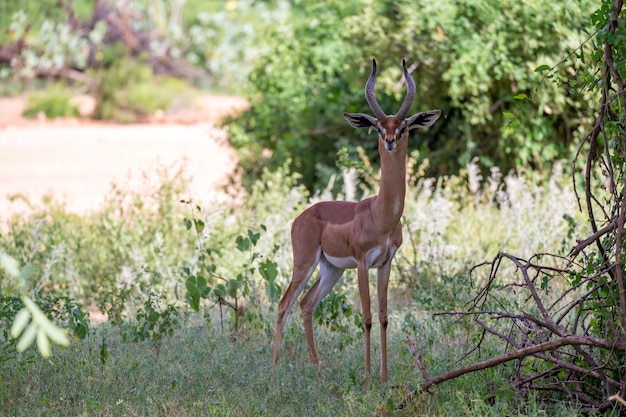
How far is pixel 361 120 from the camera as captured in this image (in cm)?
493

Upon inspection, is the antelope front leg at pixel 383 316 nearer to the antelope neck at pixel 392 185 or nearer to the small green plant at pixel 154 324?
the antelope neck at pixel 392 185

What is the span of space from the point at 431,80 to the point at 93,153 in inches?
340

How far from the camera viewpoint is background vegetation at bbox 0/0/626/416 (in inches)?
175

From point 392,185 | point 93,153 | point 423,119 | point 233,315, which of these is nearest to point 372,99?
point 423,119

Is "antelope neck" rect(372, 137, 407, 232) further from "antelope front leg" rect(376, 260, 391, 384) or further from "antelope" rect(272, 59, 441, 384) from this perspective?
"antelope front leg" rect(376, 260, 391, 384)

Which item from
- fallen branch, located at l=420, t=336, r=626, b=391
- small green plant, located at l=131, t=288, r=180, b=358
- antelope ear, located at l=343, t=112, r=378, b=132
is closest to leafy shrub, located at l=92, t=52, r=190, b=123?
small green plant, located at l=131, t=288, r=180, b=358

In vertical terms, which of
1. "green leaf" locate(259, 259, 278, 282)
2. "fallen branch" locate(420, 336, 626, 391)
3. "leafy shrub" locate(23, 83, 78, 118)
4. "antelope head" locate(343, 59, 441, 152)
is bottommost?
"fallen branch" locate(420, 336, 626, 391)

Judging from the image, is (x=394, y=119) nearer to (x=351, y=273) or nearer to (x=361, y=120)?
(x=361, y=120)

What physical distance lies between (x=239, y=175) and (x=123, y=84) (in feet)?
38.0

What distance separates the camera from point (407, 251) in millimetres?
7855

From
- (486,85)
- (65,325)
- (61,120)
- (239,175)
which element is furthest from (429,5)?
(61,120)

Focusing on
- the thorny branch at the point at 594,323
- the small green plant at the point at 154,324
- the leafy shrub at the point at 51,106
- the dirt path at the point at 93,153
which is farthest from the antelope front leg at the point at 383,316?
the leafy shrub at the point at 51,106

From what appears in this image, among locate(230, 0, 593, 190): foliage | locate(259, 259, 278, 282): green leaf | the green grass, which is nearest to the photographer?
the green grass

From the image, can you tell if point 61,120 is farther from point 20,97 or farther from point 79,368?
point 79,368
